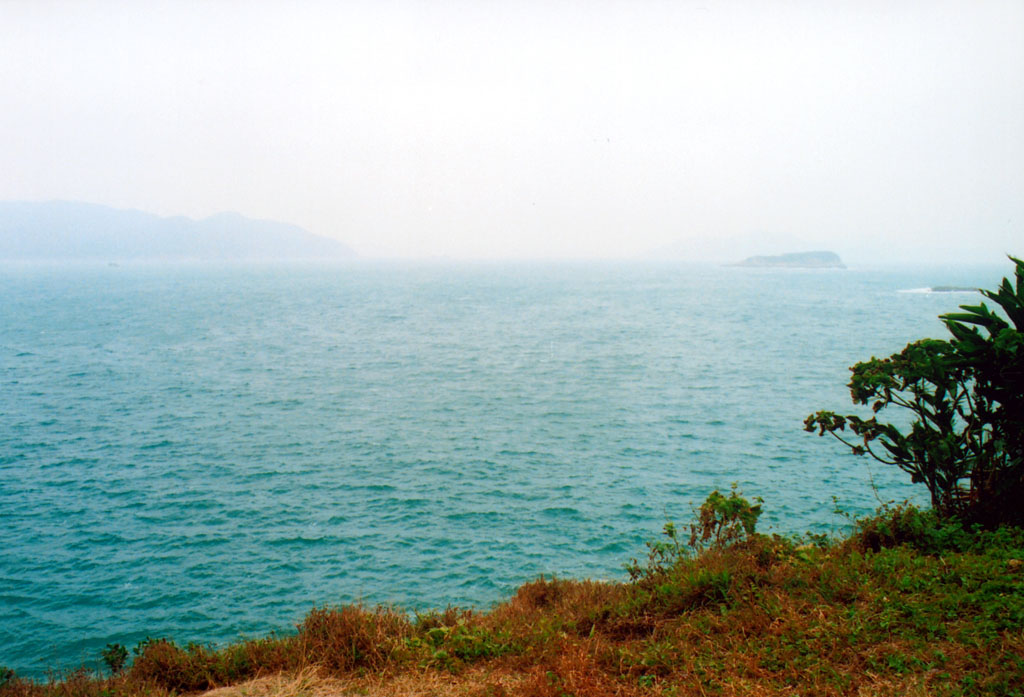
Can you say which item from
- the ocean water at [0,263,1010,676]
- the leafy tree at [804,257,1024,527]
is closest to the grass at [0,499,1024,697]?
the leafy tree at [804,257,1024,527]

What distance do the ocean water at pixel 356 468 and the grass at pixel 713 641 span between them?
934 centimetres

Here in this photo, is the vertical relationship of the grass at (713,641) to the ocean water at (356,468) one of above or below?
above

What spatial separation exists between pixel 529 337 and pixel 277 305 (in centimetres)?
5344

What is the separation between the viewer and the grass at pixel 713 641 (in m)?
6.08

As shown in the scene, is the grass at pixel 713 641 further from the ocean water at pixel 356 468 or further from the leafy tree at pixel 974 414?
the ocean water at pixel 356 468

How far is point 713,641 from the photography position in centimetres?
700

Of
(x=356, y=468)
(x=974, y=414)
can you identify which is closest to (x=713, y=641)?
(x=974, y=414)

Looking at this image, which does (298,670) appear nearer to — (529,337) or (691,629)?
(691,629)

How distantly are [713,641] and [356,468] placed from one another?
23949 mm

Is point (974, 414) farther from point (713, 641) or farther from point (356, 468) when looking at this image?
point (356, 468)

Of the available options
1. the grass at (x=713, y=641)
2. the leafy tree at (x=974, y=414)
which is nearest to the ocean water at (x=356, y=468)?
the grass at (x=713, y=641)

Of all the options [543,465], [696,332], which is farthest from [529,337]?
[543,465]

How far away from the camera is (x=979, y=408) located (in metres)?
9.66

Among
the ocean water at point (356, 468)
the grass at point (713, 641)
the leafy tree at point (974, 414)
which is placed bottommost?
the ocean water at point (356, 468)
